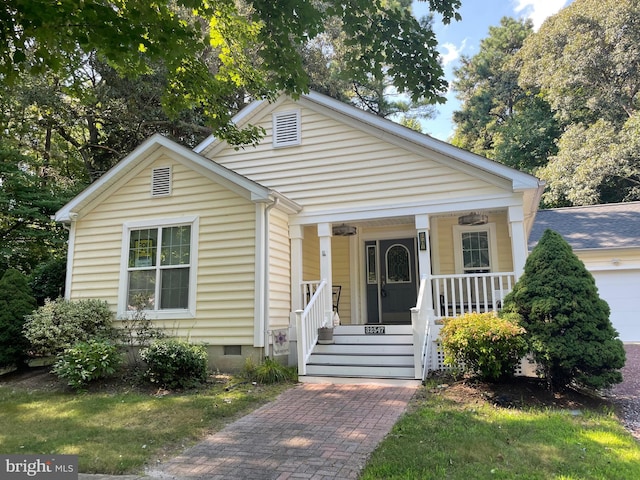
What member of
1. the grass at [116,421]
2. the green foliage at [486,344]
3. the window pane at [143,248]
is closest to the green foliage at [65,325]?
the grass at [116,421]

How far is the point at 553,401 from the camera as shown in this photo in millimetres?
5859

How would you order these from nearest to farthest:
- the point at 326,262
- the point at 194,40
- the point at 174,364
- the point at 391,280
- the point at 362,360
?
1. the point at 194,40
2. the point at 174,364
3. the point at 362,360
4. the point at 326,262
5. the point at 391,280

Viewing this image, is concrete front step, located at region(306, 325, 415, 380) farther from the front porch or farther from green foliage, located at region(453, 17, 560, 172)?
green foliage, located at region(453, 17, 560, 172)

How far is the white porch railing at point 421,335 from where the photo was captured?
7055 millimetres

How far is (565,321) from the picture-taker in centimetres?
584

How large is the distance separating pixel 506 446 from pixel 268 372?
14.0 ft

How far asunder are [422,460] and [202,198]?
6760mm

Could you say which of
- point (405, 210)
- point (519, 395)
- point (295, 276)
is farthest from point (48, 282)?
point (519, 395)

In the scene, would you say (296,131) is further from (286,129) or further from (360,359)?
(360,359)

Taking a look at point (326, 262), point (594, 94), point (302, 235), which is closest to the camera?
point (326, 262)

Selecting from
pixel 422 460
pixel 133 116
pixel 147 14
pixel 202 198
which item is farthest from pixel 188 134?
pixel 422 460

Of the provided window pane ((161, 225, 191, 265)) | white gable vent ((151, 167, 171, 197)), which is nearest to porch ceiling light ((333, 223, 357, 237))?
window pane ((161, 225, 191, 265))

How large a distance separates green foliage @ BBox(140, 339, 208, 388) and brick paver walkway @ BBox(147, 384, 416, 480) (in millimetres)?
1768

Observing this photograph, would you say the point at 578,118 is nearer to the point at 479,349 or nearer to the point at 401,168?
the point at 401,168
